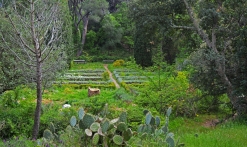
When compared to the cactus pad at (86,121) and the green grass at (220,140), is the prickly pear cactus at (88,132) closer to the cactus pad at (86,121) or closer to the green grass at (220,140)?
the cactus pad at (86,121)

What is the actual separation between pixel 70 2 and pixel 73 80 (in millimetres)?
19608

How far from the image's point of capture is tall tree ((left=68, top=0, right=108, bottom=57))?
1302 inches

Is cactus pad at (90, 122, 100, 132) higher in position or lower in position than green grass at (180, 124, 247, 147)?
higher

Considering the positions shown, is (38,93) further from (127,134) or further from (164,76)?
(164,76)

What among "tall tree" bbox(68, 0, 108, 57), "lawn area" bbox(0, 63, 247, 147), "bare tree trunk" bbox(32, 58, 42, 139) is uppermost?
"tall tree" bbox(68, 0, 108, 57)

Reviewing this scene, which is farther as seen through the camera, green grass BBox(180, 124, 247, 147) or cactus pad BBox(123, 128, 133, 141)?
green grass BBox(180, 124, 247, 147)

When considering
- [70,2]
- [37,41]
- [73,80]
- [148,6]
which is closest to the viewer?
[37,41]

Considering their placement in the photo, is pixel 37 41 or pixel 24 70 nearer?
pixel 37 41

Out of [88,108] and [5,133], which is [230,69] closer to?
[88,108]

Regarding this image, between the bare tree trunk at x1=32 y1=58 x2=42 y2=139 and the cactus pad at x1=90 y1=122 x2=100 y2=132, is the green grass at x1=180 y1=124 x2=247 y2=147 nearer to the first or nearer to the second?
the cactus pad at x1=90 y1=122 x2=100 y2=132

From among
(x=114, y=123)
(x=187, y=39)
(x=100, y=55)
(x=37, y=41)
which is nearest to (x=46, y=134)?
(x=114, y=123)

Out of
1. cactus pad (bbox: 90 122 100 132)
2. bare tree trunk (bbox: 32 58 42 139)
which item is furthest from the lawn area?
bare tree trunk (bbox: 32 58 42 139)

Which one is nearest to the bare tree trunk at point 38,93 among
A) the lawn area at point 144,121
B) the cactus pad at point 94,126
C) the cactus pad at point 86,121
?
the lawn area at point 144,121

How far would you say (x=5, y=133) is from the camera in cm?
736
